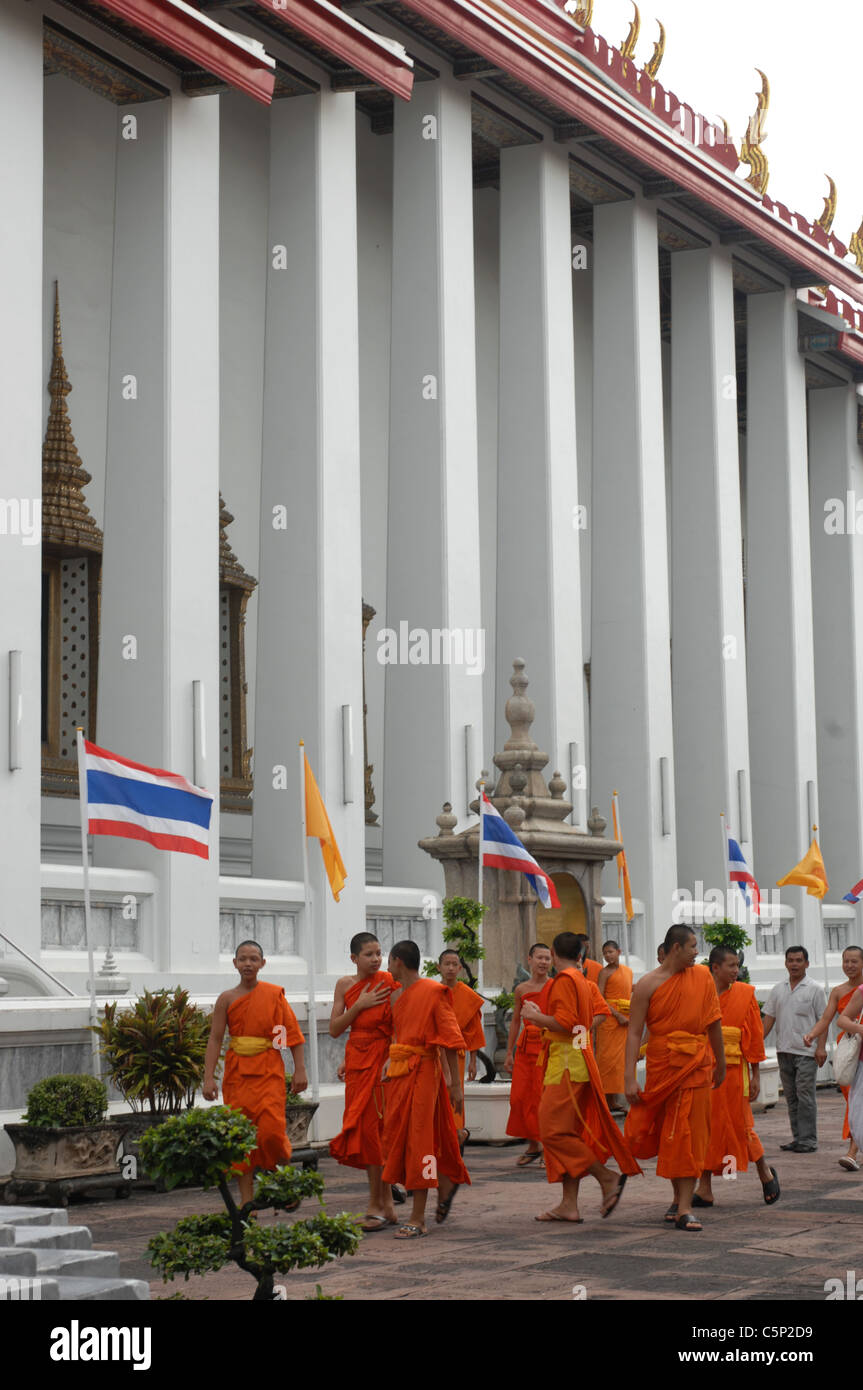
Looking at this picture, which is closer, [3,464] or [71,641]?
[3,464]

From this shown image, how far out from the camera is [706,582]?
27.1 m

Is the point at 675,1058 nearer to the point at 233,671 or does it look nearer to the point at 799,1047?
the point at 799,1047

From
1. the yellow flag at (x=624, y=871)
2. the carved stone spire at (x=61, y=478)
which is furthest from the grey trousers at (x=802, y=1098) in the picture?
the carved stone spire at (x=61, y=478)

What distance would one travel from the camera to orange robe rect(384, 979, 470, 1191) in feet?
35.7

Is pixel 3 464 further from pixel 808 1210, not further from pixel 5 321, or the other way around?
pixel 808 1210

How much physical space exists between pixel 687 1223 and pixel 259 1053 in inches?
106

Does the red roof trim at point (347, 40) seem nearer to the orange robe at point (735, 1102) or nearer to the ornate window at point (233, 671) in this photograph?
the ornate window at point (233, 671)

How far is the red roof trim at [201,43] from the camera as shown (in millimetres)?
16625

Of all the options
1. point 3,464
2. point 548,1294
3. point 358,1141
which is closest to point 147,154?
point 3,464

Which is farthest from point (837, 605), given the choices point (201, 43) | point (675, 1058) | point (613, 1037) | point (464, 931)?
point (675, 1058)

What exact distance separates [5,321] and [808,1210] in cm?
959

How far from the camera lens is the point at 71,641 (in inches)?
792

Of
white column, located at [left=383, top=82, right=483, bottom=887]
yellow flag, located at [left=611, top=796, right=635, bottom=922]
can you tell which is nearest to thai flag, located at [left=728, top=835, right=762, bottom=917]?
yellow flag, located at [left=611, top=796, right=635, bottom=922]

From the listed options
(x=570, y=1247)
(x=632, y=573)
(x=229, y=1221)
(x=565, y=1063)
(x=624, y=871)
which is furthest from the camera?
(x=632, y=573)
